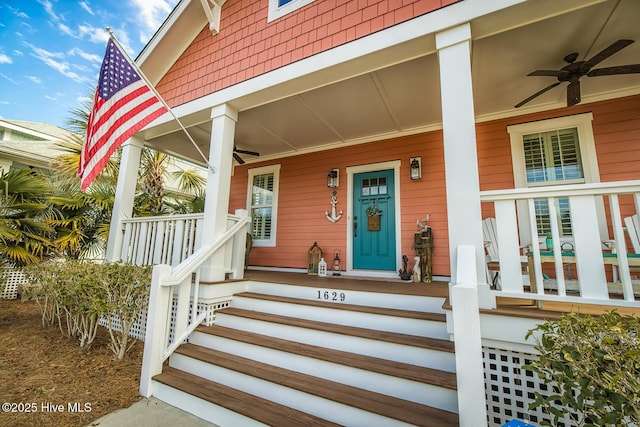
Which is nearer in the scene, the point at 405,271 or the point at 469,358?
the point at 469,358

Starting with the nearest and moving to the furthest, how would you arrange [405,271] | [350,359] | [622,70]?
[350,359] < [622,70] < [405,271]

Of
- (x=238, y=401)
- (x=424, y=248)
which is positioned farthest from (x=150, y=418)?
(x=424, y=248)

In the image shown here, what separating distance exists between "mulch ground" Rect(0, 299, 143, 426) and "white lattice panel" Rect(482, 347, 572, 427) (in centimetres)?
291

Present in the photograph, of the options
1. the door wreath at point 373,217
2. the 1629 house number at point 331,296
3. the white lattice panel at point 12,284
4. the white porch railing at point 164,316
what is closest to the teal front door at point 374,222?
the door wreath at point 373,217

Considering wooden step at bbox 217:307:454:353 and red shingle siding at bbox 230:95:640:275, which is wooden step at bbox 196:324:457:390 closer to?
wooden step at bbox 217:307:454:353

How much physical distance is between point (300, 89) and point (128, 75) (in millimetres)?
2115

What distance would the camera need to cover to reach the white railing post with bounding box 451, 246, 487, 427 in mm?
1449

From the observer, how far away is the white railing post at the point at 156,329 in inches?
98.2

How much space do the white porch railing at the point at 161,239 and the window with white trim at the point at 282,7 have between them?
9.52 ft

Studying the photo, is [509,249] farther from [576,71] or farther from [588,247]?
[576,71]

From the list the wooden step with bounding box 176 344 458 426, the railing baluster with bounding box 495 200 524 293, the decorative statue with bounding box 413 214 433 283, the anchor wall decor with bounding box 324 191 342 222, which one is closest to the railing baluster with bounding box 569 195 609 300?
the railing baluster with bounding box 495 200 524 293

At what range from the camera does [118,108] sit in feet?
11.0

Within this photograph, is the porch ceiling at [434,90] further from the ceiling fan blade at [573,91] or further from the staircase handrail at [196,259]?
the staircase handrail at [196,259]

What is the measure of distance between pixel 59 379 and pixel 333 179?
15.1 feet
